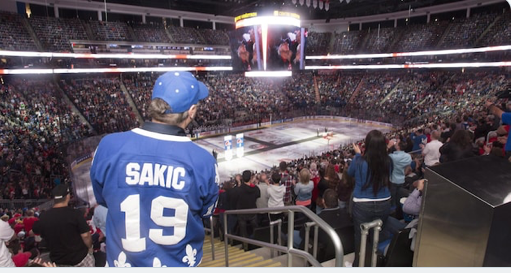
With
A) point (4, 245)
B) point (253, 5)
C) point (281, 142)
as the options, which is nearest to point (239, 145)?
point (281, 142)

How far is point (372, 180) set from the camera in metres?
3.41

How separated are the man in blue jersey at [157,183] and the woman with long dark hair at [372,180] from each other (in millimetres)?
2215

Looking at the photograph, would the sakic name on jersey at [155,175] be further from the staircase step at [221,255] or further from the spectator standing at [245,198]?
the spectator standing at [245,198]

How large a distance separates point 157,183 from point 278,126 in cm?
3128

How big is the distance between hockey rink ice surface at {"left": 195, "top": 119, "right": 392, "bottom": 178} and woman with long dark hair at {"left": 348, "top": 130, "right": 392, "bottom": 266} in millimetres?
14550

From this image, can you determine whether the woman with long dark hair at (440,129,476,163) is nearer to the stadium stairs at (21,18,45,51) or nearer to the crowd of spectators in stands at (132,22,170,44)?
the stadium stairs at (21,18,45,51)

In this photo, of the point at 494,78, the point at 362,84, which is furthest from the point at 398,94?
the point at 494,78

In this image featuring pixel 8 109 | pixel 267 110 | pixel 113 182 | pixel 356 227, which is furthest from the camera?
pixel 267 110

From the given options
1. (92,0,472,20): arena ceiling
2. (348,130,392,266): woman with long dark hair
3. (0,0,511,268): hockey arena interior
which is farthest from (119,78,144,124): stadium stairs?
(348,130,392,266): woman with long dark hair

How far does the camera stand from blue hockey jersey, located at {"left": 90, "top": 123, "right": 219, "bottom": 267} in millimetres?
1643

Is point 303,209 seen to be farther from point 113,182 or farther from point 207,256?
point 207,256

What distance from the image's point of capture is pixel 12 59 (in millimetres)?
22609

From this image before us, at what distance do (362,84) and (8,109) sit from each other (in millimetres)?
37504

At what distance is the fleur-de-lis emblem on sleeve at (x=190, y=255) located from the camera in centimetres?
179
